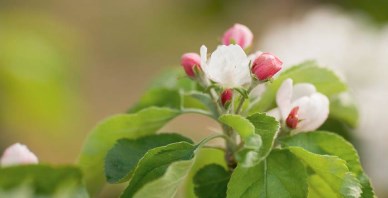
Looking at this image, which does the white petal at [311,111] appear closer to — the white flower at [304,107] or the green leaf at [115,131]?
the white flower at [304,107]

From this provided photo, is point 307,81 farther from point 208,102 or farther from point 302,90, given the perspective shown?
point 208,102

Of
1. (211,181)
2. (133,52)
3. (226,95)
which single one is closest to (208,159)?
(211,181)

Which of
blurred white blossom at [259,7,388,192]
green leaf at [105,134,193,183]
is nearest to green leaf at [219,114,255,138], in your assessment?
green leaf at [105,134,193,183]

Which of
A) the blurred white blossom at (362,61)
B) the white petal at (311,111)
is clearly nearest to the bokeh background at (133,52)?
the blurred white blossom at (362,61)

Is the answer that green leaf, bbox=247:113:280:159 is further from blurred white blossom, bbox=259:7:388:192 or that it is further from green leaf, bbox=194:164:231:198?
blurred white blossom, bbox=259:7:388:192

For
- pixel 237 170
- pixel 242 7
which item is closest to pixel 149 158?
pixel 237 170
